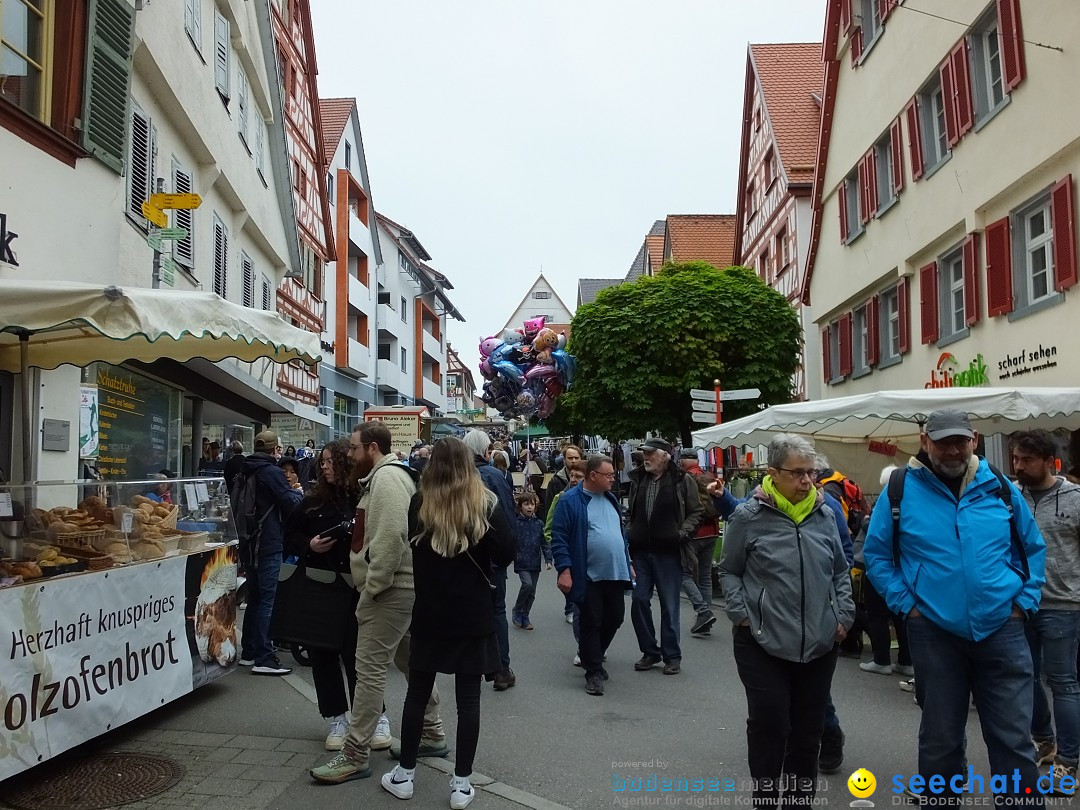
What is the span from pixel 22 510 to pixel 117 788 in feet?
5.39

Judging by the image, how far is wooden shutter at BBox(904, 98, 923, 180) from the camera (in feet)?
54.9

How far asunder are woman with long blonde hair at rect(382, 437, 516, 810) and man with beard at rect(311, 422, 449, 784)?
0.92ft

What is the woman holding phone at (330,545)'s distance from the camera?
537cm

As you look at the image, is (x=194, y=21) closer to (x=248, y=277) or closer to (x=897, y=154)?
(x=248, y=277)

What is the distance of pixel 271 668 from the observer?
756cm

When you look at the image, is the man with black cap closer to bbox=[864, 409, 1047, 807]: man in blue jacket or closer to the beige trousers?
the beige trousers

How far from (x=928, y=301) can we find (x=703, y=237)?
2730 cm

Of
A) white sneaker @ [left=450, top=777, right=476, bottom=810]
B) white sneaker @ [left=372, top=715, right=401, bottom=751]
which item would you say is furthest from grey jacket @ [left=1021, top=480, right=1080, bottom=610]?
white sneaker @ [left=372, top=715, right=401, bottom=751]

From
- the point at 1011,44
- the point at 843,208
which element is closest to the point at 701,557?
the point at 1011,44

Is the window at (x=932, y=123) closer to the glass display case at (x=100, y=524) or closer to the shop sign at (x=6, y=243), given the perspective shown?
the glass display case at (x=100, y=524)

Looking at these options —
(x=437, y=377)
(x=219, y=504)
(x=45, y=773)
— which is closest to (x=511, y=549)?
(x=45, y=773)

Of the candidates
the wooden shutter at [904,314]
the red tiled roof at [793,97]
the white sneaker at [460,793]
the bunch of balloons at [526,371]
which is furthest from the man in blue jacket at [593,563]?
the red tiled roof at [793,97]

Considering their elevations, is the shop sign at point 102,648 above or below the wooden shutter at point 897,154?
below

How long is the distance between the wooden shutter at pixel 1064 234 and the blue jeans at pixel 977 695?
359 inches
